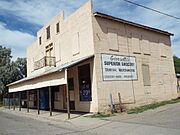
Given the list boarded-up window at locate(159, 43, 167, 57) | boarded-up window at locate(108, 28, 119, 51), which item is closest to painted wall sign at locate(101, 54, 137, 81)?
boarded-up window at locate(108, 28, 119, 51)

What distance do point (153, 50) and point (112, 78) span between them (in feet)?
20.8

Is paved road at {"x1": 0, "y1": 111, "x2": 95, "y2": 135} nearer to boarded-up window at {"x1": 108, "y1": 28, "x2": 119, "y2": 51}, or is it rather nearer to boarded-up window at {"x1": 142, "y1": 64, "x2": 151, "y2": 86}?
boarded-up window at {"x1": 108, "y1": 28, "x2": 119, "y2": 51}

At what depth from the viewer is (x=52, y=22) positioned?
24312 mm

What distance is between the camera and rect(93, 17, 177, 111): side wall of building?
1752cm

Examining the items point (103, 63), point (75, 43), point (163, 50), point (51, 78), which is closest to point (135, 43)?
point (103, 63)

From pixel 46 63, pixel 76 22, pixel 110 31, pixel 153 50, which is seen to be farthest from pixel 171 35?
pixel 46 63

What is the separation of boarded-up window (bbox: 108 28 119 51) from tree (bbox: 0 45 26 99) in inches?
1163

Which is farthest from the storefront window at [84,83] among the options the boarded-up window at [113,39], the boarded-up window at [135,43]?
the boarded-up window at [135,43]

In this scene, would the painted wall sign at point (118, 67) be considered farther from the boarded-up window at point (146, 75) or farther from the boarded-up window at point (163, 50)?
the boarded-up window at point (163, 50)

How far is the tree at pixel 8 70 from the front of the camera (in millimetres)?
43219

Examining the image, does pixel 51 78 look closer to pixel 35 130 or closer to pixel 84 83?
pixel 84 83

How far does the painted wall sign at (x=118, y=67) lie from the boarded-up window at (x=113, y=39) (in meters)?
0.63

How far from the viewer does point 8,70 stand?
43.9 meters

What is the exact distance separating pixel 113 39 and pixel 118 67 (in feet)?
7.02
